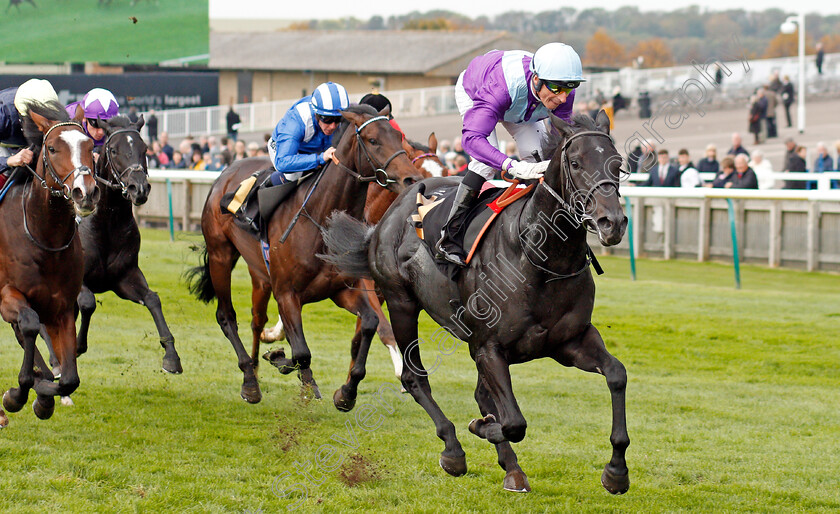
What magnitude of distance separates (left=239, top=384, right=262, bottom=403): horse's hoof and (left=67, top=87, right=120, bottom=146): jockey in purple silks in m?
1.90

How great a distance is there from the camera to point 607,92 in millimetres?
27531

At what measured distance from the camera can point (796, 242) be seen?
12.3 metres

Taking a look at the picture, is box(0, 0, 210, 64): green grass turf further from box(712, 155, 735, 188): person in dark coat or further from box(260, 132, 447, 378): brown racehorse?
box(260, 132, 447, 378): brown racehorse

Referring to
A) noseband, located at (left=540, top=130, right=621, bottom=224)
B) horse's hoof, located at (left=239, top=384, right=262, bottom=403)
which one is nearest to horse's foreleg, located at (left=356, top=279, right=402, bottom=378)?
horse's hoof, located at (left=239, top=384, right=262, bottom=403)

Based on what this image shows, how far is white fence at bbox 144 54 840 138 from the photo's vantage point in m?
27.7

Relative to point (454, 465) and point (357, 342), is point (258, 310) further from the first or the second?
point (454, 465)

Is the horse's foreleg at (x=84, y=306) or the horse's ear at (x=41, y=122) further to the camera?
the horse's foreleg at (x=84, y=306)

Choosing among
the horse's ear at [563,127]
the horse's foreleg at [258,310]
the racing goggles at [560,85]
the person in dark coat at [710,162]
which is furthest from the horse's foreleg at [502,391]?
the person in dark coat at [710,162]

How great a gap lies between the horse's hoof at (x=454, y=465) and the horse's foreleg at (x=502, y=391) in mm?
360

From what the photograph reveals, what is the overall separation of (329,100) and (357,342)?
59.7 inches

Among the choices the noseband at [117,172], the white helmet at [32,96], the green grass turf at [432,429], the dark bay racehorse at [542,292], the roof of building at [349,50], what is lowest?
the green grass turf at [432,429]

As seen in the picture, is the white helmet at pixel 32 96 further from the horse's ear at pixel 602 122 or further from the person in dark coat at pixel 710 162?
the person in dark coat at pixel 710 162

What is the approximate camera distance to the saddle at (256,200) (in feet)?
21.0

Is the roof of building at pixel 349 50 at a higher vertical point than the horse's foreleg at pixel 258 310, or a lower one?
higher
